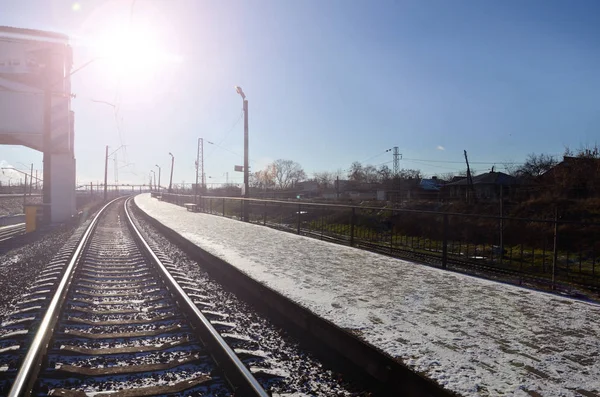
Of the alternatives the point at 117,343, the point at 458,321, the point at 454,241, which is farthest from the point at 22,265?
the point at 454,241

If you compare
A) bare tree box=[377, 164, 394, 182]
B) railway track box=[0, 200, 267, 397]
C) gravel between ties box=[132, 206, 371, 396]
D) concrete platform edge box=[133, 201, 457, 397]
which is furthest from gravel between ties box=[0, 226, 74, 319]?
bare tree box=[377, 164, 394, 182]

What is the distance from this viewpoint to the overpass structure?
67.2 feet

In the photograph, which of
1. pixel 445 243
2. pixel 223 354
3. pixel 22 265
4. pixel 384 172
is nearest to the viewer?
pixel 223 354

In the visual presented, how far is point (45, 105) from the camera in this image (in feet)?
65.4

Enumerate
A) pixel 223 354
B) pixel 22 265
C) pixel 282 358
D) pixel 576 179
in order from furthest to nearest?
1. pixel 576 179
2. pixel 22 265
3. pixel 282 358
4. pixel 223 354

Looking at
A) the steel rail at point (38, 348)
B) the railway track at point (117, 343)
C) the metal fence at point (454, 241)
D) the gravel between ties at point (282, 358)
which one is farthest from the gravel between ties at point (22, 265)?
the metal fence at point (454, 241)

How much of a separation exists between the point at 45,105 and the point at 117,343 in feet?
64.1

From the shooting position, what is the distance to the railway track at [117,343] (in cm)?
349

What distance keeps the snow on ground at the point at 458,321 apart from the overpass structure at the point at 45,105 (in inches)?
660

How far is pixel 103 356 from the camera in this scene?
4148mm

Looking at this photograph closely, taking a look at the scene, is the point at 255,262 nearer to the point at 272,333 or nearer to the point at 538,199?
the point at 272,333

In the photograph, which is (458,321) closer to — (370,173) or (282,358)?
(282,358)

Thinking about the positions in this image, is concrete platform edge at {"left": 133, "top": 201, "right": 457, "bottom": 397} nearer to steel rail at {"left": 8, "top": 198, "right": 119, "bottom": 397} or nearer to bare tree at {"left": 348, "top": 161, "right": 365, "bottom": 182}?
steel rail at {"left": 8, "top": 198, "right": 119, "bottom": 397}

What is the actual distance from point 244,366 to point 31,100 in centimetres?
2921
